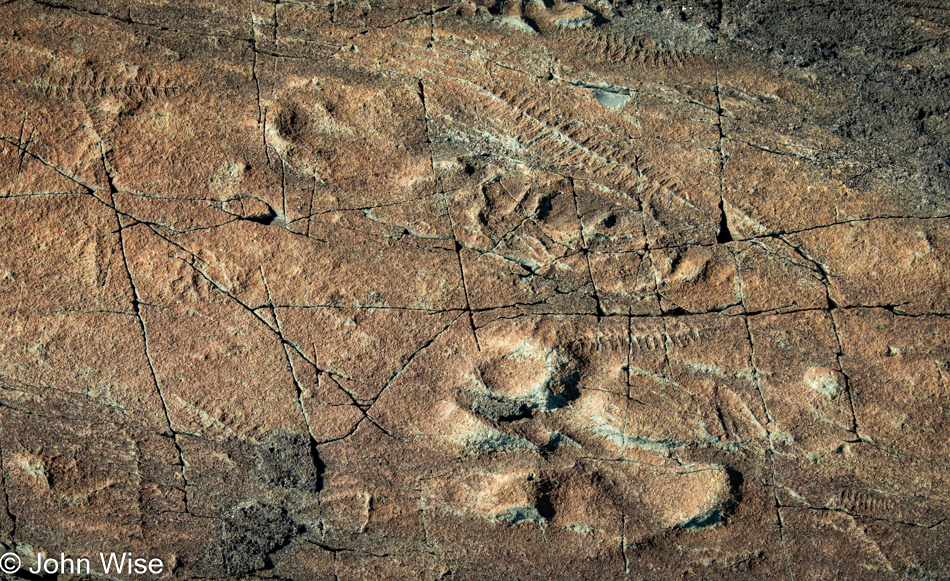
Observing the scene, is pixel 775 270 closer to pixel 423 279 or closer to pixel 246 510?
pixel 423 279

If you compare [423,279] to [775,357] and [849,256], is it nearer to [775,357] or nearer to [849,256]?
[775,357]

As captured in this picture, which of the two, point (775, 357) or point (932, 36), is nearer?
point (775, 357)

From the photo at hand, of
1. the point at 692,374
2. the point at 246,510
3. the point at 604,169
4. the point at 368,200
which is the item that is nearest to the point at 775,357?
the point at 692,374

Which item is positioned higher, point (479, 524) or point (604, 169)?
point (604, 169)

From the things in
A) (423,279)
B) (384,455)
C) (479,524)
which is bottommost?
(479,524)

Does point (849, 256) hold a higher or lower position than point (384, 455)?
higher

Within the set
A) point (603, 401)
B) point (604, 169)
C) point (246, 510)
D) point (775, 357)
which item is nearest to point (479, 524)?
point (603, 401)
